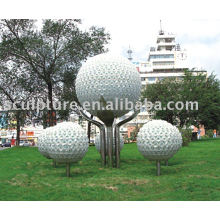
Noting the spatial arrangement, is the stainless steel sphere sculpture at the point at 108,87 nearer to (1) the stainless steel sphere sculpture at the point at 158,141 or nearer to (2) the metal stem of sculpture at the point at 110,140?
(2) the metal stem of sculpture at the point at 110,140

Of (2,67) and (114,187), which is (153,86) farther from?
(114,187)

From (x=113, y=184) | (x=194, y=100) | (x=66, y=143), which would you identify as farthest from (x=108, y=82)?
(x=194, y=100)

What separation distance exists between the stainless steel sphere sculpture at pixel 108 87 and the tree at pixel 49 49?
9.99 m

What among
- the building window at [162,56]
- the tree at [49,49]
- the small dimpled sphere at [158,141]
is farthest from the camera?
the building window at [162,56]

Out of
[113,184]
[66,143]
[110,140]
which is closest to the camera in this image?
[113,184]

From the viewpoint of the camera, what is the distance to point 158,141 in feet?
26.3

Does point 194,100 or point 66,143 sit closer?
point 66,143

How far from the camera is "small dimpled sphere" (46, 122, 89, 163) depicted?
779 centimetres

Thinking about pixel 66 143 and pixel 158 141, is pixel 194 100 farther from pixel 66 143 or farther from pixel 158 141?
Answer: pixel 66 143

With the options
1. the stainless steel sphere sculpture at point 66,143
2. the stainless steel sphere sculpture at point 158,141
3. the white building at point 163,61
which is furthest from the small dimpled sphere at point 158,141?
the white building at point 163,61

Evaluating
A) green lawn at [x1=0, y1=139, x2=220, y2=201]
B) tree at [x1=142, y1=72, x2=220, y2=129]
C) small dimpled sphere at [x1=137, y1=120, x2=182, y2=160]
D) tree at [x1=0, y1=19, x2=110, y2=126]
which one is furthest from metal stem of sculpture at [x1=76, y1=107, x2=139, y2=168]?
tree at [x1=142, y1=72, x2=220, y2=129]

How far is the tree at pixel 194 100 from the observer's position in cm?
2564

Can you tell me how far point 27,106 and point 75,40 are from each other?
226 inches

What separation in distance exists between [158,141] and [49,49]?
43.4ft
